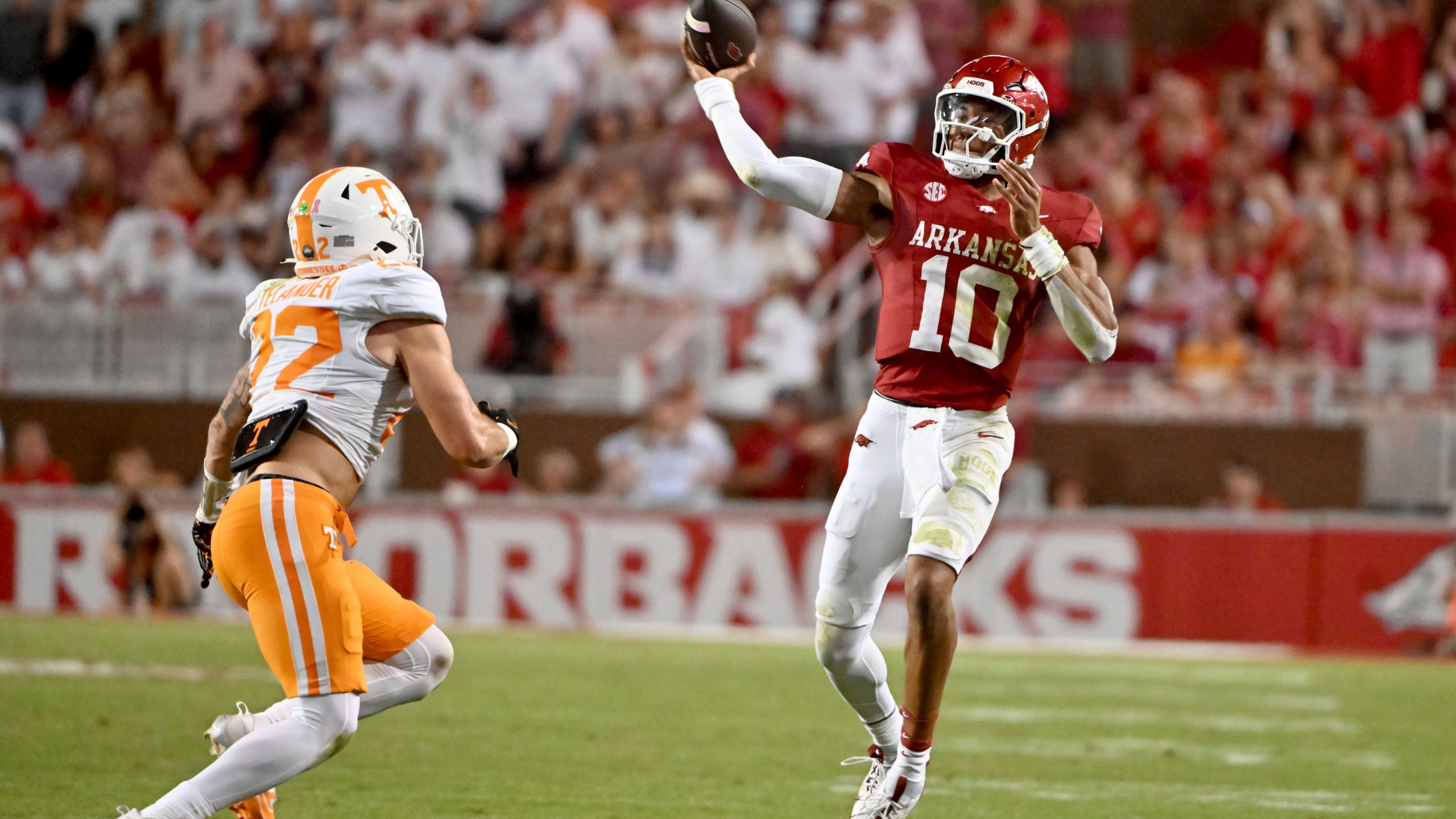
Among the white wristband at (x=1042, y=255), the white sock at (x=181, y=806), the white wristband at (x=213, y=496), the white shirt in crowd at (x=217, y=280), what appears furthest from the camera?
the white shirt in crowd at (x=217, y=280)

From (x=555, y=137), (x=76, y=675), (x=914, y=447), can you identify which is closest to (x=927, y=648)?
(x=914, y=447)

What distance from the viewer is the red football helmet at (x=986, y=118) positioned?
18.2 feet

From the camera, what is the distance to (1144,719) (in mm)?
8492

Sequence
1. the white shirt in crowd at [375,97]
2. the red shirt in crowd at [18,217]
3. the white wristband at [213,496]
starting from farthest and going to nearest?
the white shirt in crowd at [375,97] < the red shirt in crowd at [18,217] < the white wristband at [213,496]

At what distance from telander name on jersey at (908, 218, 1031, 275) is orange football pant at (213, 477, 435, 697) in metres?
2.12

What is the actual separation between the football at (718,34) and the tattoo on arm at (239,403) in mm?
1828

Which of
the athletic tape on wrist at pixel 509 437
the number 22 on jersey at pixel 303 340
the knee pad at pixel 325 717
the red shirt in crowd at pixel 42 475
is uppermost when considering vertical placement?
the number 22 on jersey at pixel 303 340

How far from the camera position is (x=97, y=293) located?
503 inches

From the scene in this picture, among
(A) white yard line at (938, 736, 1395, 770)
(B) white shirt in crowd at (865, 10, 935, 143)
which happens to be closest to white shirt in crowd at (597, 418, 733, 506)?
(B) white shirt in crowd at (865, 10, 935, 143)

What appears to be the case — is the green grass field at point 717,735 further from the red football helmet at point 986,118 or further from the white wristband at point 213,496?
the red football helmet at point 986,118

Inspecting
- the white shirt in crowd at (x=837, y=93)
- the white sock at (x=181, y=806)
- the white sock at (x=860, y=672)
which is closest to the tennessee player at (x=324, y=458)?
the white sock at (x=181, y=806)

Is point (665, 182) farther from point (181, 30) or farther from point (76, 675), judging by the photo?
point (76, 675)

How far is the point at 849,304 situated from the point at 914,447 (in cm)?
814

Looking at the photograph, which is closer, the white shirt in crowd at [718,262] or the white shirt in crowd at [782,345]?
the white shirt in crowd at [782,345]
